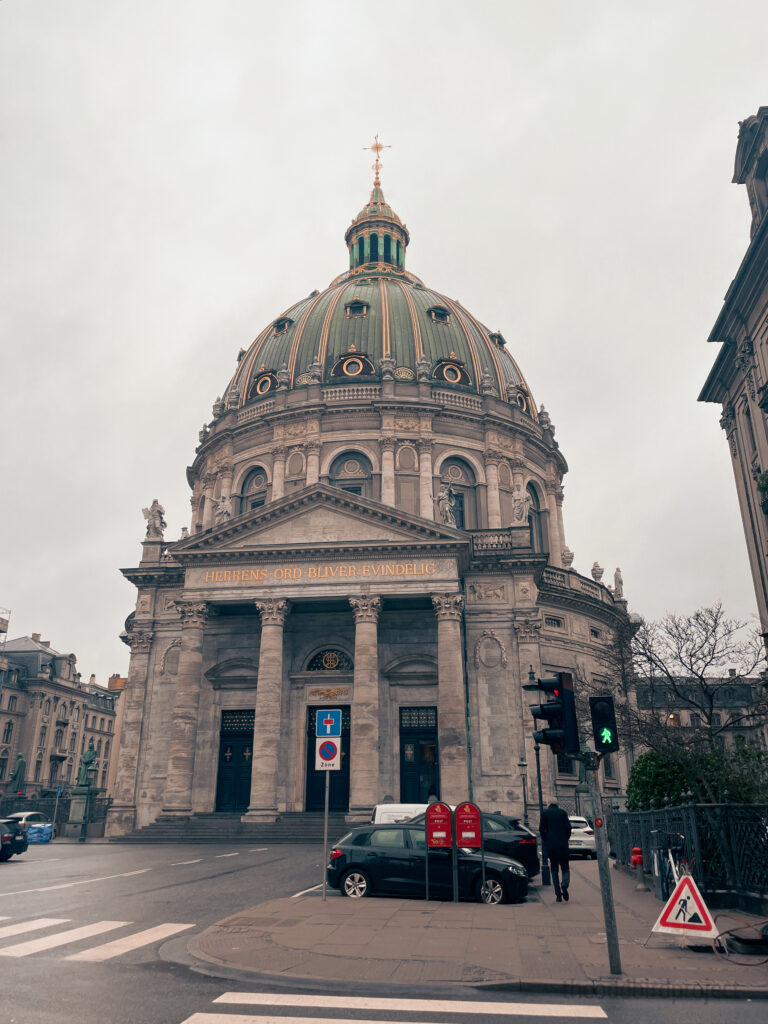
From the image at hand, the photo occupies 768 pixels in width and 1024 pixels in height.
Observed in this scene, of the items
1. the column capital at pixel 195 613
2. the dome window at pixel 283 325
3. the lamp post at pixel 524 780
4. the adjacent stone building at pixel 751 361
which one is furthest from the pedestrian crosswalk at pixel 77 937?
the dome window at pixel 283 325

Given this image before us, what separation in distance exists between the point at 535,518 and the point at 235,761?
26076 mm

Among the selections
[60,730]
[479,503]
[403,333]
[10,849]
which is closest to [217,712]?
[10,849]

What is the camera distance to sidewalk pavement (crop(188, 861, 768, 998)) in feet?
28.3

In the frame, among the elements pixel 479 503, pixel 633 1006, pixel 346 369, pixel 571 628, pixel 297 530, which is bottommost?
pixel 633 1006

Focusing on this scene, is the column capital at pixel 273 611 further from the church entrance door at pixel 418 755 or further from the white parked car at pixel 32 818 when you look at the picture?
the white parked car at pixel 32 818

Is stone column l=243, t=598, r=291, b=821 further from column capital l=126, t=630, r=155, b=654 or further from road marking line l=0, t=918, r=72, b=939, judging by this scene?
road marking line l=0, t=918, r=72, b=939

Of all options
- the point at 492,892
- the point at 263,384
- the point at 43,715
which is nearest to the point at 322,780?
the point at 492,892

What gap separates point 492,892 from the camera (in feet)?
49.5

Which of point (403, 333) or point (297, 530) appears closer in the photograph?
A: point (297, 530)

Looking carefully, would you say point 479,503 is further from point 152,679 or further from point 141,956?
point 141,956

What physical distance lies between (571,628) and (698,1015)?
40409 mm

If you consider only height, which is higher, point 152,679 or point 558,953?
point 152,679

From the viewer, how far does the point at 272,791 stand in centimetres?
3494

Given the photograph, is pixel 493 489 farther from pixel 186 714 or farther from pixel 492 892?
pixel 492 892
